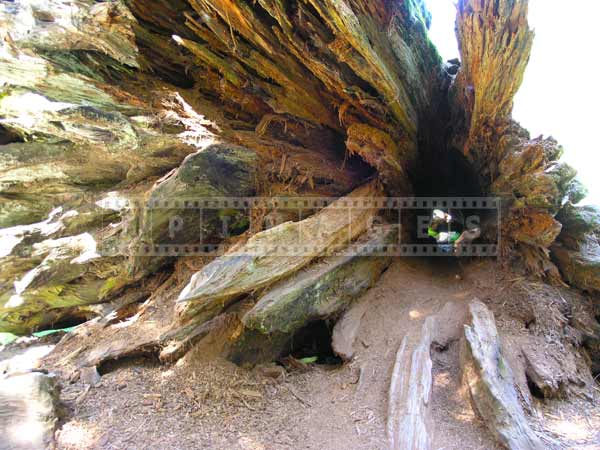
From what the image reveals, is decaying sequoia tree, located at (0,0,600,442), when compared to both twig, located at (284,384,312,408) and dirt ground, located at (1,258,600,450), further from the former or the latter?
twig, located at (284,384,312,408)

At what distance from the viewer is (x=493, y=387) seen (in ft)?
8.45

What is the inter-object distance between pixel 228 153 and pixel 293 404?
118 inches

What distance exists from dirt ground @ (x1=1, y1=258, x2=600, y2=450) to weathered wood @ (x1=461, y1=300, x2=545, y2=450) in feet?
0.39

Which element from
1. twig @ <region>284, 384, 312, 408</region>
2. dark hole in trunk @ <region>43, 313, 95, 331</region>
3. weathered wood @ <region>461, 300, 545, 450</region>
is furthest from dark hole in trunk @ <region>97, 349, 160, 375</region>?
weathered wood @ <region>461, 300, 545, 450</region>

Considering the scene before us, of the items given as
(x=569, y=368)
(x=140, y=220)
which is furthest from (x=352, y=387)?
(x=140, y=220)

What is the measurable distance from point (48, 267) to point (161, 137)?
2.31 meters

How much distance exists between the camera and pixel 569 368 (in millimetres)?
3154

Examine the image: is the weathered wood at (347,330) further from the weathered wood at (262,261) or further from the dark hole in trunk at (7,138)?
the dark hole in trunk at (7,138)

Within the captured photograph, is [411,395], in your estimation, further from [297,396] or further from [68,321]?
[68,321]

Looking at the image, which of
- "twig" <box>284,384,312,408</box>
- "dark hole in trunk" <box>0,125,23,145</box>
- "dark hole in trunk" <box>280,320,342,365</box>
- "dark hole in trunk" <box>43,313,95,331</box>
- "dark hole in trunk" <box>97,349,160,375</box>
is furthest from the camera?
"dark hole in trunk" <box>43,313,95,331</box>

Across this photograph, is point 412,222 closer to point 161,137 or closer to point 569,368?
point 569,368

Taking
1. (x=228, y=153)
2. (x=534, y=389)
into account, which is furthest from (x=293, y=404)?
(x=228, y=153)

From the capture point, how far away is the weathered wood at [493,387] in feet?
7.55

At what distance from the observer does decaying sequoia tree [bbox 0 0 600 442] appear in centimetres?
337
